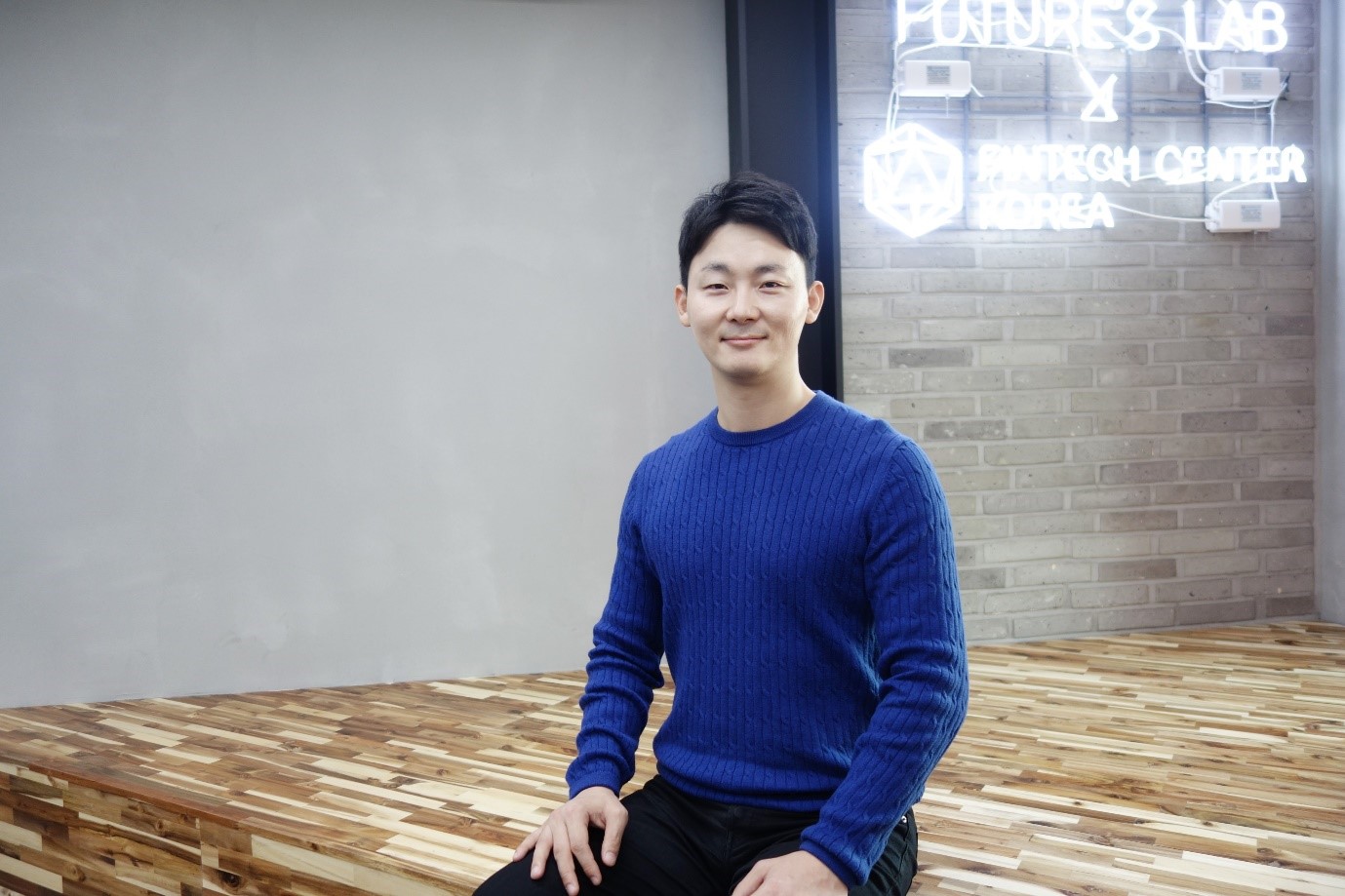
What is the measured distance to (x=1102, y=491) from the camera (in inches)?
140

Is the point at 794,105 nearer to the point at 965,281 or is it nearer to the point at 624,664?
the point at 965,281

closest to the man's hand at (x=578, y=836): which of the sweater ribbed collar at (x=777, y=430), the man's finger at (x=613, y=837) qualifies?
the man's finger at (x=613, y=837)

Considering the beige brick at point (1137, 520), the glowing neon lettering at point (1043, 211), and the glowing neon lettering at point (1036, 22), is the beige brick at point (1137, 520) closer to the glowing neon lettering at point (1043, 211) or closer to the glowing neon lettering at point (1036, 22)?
the glowing neon lettering at point (1043, 211)

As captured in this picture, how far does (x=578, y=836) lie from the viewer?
1237mm

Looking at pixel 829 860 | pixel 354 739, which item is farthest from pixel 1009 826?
pixel 354 739

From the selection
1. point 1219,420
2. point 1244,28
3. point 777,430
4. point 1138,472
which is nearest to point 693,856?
point 777,430

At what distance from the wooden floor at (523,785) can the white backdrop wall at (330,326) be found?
0.28m

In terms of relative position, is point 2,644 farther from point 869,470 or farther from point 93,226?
point 869,470

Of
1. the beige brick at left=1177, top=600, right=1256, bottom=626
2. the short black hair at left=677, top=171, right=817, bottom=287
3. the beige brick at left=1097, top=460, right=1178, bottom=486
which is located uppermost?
the short black hair at left=677, top=171, right=817, bottom=287

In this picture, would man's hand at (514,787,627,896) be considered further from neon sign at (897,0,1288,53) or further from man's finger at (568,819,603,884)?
neon sign at (897,0,1288,53)

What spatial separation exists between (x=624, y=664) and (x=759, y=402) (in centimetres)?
39

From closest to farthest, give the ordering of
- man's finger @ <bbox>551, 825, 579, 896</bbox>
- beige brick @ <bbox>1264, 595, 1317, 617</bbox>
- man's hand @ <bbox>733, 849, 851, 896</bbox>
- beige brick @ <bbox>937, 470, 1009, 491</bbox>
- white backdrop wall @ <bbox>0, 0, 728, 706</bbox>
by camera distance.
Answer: man's hand @ <bbox>733, 849, 851, 896</bbox>, man's finger @ <bbox>551, 825, 579, 896</bbox>, white backdrop wall @ <bbox>0, 0, 728, 706</bbox>, beige brick @ <bbox>937, 470, 1009, 491</bbox>, beige brick @ <bbox>1264, 595, 1317, 617</bbox>

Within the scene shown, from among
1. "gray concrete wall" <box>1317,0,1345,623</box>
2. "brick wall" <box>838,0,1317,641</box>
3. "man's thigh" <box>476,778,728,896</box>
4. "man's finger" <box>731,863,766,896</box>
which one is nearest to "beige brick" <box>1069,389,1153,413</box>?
"brick wall" <box>838,0,1317,641</box>

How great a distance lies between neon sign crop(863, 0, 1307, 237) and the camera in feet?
11.0
